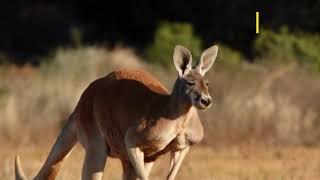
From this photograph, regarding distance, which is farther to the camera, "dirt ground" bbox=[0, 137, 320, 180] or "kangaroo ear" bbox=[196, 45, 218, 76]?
"dirt ground" bbox=[0, 137, 320, 180]

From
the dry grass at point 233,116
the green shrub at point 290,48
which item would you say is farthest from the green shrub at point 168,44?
the dry grass at point 233,116

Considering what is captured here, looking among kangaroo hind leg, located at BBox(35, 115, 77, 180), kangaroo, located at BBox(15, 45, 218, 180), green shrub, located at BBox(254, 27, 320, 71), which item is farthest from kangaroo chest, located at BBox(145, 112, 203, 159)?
green shrub, located at BBox(254, 27, 320, 71)

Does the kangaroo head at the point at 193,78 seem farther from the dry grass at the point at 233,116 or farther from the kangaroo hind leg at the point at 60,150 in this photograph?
the dry grass at the point at 233,116

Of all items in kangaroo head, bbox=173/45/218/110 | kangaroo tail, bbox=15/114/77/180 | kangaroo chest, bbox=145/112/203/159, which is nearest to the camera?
kangaroo head, bbox=173/45/218/110

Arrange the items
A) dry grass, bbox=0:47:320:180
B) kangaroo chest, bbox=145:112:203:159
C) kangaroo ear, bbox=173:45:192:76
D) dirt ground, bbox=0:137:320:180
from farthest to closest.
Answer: dry grass, bbox=0:47:320:180 < dirt ground, bbox=0:137:320:180 < kangaroo ear, bbox=173:45:192:76 < kangaroo chest, bbox=145:112:203:159

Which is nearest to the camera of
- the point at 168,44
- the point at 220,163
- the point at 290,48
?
the point at 220,163

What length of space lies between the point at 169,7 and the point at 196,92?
34.9m

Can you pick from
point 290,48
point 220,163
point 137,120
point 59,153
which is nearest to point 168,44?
point 290,48

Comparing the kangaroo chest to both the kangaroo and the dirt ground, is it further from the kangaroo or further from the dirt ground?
the dirt ground

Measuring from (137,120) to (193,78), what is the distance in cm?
69

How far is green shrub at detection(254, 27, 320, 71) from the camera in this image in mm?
23500

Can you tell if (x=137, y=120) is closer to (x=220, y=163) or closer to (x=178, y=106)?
(x=178, y=106)

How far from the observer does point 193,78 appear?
1027cm

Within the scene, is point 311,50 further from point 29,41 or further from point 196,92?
point 29,41
